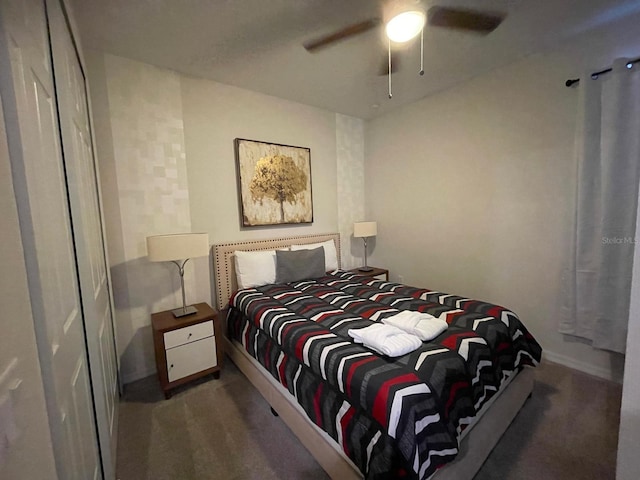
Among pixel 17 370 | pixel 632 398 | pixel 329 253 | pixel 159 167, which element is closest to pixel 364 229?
pixel 329 253

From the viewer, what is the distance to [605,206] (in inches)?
76.4

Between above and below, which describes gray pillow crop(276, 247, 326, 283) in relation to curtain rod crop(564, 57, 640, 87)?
below

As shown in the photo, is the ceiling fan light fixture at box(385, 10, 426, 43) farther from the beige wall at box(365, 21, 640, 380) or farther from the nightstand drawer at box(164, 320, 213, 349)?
the nightstand drawer at box(164, 320, 213, 349)

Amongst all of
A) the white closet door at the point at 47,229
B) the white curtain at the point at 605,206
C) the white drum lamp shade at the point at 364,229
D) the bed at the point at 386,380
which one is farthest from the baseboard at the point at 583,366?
the white closet door at the point at 47,229

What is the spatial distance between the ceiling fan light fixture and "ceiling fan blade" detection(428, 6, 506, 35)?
0.96ft

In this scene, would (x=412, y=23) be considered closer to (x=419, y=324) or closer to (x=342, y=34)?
(x=342, y=34)

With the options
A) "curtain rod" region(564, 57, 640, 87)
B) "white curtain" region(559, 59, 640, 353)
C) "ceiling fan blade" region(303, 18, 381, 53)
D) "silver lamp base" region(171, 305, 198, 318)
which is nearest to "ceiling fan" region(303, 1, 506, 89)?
"ceiling fan blade" region(303, 18, 381, 53)

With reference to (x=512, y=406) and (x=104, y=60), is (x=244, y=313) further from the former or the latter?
(x=104, y=60)

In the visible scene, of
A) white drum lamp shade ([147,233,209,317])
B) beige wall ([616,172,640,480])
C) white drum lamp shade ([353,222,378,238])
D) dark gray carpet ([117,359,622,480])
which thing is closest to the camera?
beige wall ([616,172,640,480])

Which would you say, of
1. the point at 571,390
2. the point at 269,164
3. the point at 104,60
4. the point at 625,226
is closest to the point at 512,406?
the point at 571,390

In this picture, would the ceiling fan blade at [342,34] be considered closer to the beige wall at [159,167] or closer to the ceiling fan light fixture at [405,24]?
the ceiling fan light fixture at [405,24]

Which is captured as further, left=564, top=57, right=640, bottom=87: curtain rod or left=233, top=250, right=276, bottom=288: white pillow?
left=233, top=250, right=276, bottom=288: white pillow

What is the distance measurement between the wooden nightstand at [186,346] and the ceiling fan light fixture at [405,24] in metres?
2.41

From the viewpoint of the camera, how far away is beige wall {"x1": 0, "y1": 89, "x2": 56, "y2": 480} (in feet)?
1.58
